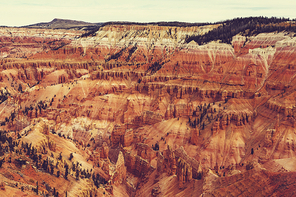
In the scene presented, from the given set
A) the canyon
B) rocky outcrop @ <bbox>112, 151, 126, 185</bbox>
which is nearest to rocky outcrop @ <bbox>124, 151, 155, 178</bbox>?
the canyon

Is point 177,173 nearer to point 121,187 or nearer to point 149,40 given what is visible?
point 121,187

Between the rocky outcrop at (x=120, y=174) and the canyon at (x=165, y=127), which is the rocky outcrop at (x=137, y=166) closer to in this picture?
the canyon at (x=165, y=127)

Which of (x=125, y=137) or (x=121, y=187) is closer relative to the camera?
(x=121, y=187)

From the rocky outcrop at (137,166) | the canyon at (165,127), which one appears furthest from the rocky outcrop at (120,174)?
the rocky outcrop at (137,166)

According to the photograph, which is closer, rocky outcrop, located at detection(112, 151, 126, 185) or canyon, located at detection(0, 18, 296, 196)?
canyon, located at detection(0, 18, 296, 196)

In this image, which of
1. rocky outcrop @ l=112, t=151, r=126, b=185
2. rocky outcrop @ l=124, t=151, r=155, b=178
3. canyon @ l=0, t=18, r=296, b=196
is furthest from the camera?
rocky outcrop @ l=124, t=151, r=155, b=178

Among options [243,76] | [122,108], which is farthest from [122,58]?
[243,76]

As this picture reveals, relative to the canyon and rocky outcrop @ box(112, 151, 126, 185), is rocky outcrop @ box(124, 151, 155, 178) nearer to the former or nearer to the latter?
the canyon

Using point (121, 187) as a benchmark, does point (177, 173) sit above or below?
above
